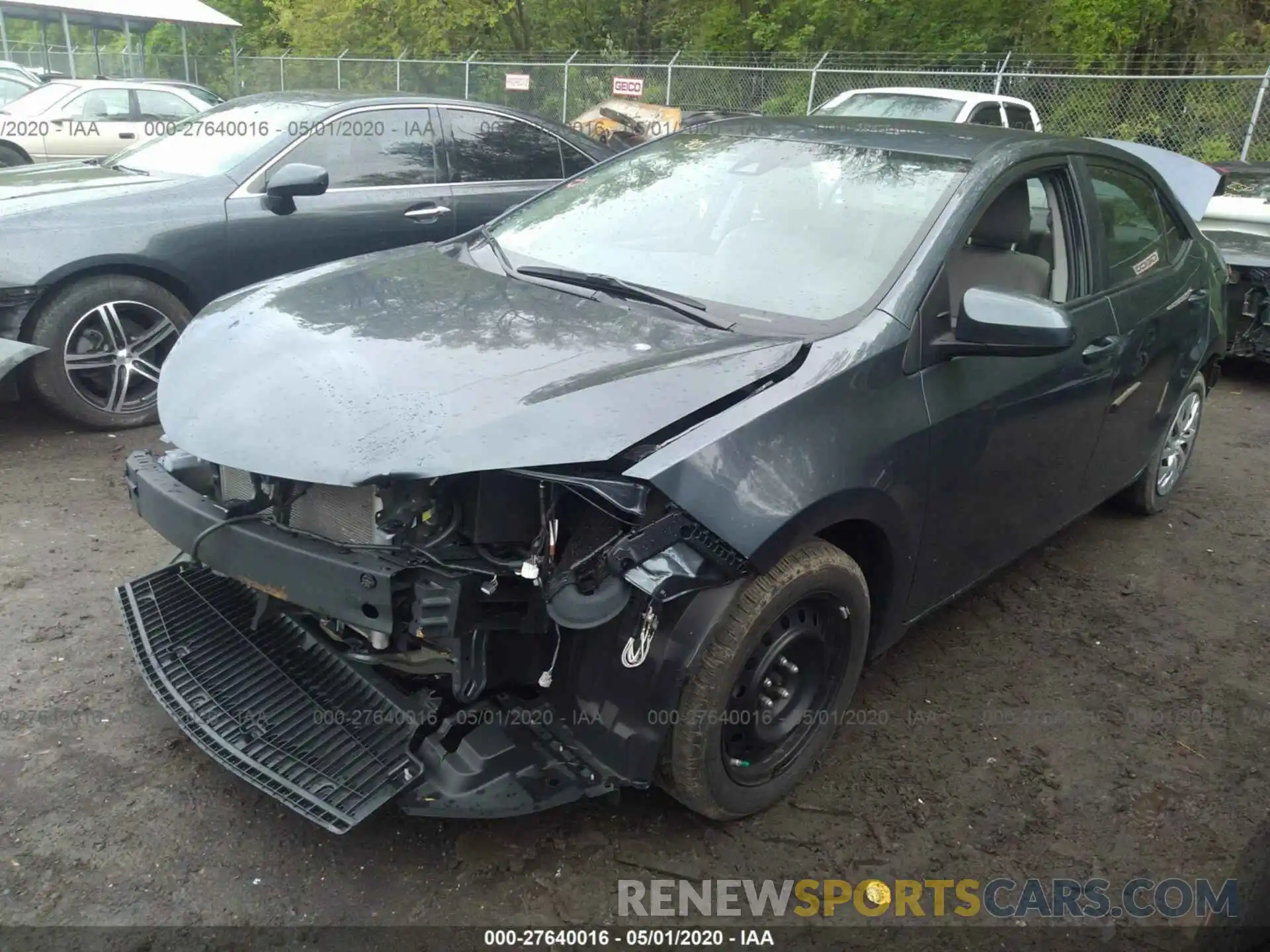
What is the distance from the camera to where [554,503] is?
2.21 m

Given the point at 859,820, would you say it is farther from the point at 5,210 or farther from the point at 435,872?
the point at 5,210

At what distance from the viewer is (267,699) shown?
2.51m

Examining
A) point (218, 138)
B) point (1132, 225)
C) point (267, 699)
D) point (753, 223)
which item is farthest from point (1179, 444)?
point (218, 138)

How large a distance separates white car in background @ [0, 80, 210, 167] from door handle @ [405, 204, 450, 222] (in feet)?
22.4

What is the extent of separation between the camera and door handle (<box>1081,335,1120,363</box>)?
332 centimetres

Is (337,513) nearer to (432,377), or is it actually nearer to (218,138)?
(432,377)

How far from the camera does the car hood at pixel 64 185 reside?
15.4 feet

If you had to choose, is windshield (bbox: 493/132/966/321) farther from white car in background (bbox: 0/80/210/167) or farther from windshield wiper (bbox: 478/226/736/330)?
white car in background (bbox: 0/80/210/167)

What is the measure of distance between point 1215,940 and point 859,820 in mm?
891

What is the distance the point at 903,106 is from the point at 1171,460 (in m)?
7.50

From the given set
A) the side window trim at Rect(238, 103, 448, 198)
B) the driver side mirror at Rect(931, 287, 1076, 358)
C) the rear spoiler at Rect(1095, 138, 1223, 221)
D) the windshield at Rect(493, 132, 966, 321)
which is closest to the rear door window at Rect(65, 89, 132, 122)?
the side window trim at Rect(238, 103, 448, 198)

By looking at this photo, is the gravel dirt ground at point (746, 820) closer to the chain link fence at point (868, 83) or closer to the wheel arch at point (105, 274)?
the wheel arch at point (105, 274)

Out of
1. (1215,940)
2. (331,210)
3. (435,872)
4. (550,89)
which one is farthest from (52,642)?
(550,89)

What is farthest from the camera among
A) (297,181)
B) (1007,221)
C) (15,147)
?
(15,147)
